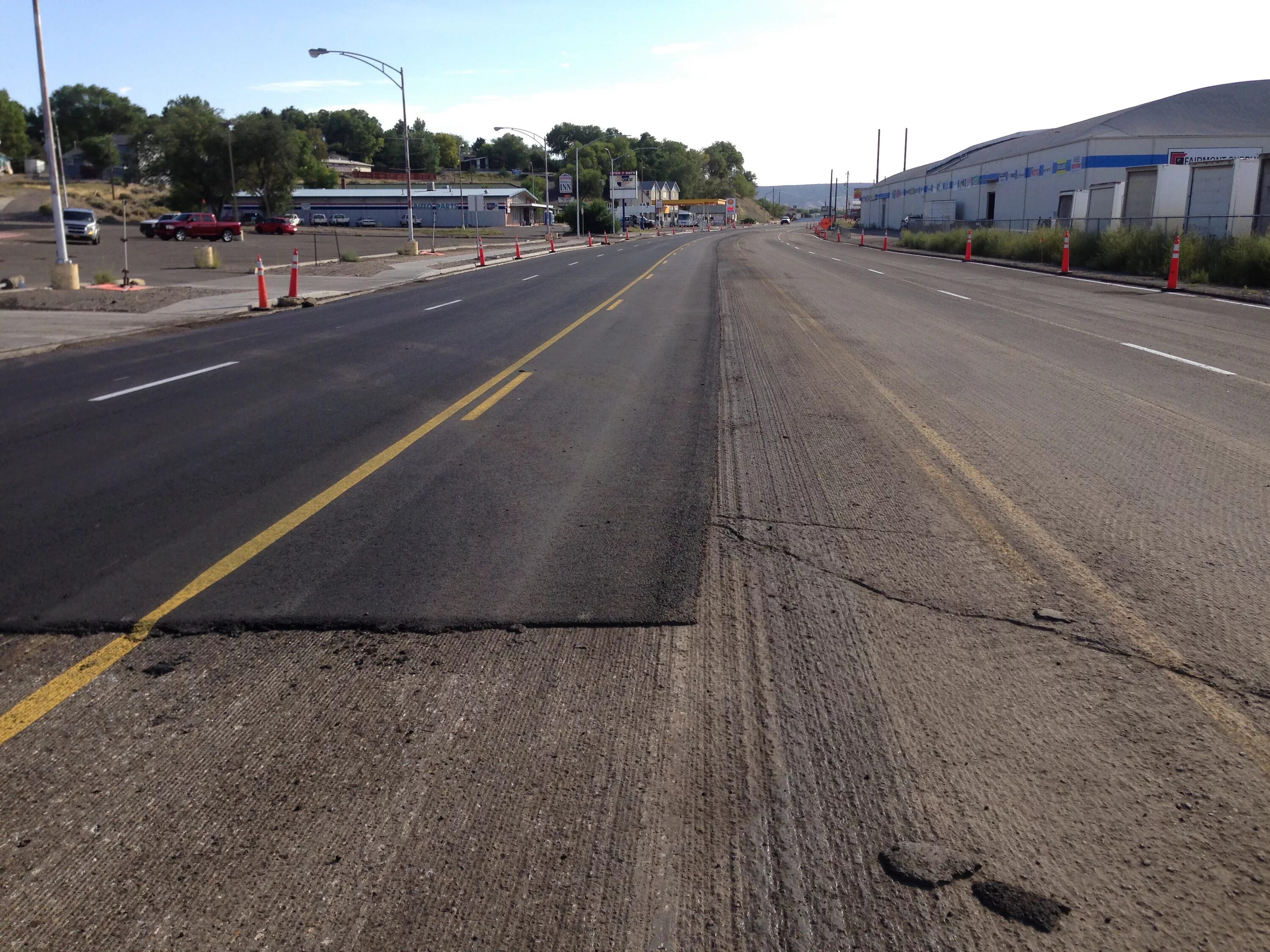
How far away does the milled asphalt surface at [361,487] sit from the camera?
5316 mm

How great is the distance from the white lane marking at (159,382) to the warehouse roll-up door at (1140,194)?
36132 millimetres

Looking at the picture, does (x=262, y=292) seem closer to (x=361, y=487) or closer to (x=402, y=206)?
(x=361, y=487)

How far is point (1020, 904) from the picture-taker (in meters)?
3.00

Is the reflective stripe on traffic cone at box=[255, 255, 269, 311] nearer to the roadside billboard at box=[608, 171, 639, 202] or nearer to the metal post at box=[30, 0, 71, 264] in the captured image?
the metal post at box=[30, 0, 71, 264]

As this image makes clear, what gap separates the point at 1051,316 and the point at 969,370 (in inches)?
299

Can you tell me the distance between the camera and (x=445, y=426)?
9461mm

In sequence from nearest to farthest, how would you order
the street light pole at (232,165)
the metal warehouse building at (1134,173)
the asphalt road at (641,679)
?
the asphalt road at (641,679)
the metal warehouse building at (1134,173)
the street light pole at (232,165)

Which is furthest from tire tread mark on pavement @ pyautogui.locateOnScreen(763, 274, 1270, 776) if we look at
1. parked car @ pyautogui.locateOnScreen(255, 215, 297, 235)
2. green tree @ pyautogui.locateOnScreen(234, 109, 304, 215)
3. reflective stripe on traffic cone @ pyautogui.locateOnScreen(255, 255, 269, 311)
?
green tree @ pyautogui.locateOnScreen(234, 109, 304, 215)

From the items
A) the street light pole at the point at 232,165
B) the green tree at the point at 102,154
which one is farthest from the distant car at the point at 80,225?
the green tree at the point at 102,154

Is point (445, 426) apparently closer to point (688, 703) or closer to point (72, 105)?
point (688, 703)

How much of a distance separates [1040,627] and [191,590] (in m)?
4.33

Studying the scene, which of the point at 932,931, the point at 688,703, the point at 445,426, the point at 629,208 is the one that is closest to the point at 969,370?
the point at 445,426

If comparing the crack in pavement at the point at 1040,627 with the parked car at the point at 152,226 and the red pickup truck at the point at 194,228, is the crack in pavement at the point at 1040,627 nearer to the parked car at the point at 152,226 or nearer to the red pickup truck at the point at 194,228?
the red pickup truck at the point at 194,228

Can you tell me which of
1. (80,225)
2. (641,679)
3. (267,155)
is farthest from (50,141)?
(267,155)
